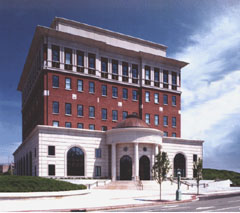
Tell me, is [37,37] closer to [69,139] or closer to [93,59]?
[93,59]

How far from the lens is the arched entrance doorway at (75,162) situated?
1859 inches

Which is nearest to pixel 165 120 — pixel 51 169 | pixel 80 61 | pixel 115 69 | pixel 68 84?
pixel 115 69

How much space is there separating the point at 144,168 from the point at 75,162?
995 cm

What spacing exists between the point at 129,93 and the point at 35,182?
30549mm

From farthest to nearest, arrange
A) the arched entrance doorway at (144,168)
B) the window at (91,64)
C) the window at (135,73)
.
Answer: the window at (135,73), the window at (91,64), the arched entrance doorway at (144,168)

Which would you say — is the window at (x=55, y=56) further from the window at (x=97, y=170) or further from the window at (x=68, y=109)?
the window at (x=97, y=170)

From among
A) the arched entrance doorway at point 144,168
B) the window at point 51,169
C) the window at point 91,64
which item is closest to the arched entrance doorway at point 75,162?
the window at point 51,169

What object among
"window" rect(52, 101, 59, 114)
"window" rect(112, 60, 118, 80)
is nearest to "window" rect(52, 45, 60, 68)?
"window" rect(52, 101, 59, 114)

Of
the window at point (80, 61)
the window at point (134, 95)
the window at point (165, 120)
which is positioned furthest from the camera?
the window at point (165, 120)

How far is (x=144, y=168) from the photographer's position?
162 ft

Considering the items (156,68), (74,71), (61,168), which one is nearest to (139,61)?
(156,68)

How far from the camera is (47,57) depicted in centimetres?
5000

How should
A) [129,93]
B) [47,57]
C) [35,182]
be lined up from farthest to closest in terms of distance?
[129,93] → [47,57] → [35,182]

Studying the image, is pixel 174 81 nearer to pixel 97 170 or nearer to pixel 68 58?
pixel 68 58
